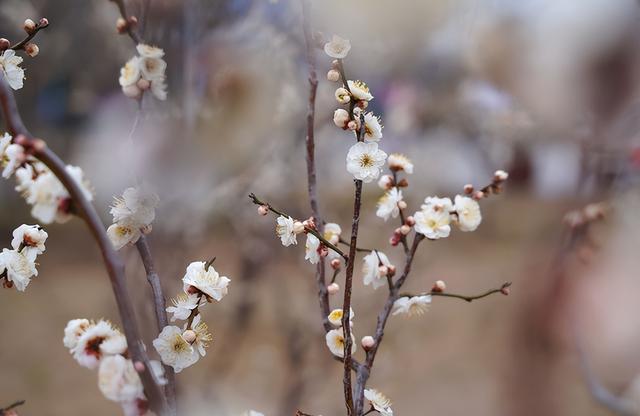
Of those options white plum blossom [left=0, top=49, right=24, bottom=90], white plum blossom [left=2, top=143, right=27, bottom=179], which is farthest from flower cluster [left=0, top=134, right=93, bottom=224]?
white plum blossom [left=0, top=49, right=24, bottom=90]

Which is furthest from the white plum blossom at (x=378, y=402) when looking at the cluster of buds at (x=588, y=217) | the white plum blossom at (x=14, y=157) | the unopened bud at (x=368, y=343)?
the cluster of buds at (x=588, y=217)

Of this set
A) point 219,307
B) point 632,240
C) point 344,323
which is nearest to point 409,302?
→ point 344,323

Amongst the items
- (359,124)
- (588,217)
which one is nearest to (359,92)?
(359,124)

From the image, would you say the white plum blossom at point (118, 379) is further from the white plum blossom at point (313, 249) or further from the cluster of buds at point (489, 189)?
the cluster of buds at point (489, 189)

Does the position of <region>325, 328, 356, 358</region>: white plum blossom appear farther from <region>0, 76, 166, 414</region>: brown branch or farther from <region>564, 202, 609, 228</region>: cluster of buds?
<region>564, 202, 609, 228</region>: cluster of buds

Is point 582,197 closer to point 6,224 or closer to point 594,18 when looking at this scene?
point 594,18
